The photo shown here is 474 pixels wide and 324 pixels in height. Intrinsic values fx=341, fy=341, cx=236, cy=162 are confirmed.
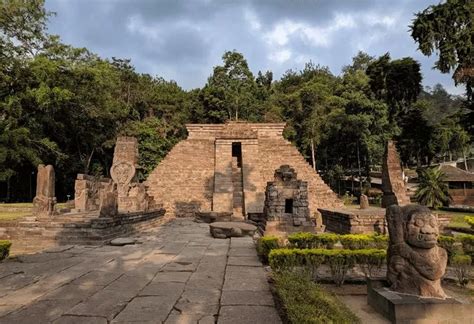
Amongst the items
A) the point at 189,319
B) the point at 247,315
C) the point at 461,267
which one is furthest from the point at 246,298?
the point at 461,267

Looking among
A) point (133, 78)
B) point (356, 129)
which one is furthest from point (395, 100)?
point (133, 78)

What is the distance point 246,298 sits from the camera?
4586 mm

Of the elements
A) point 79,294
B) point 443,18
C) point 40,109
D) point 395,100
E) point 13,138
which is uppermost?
point 443,18

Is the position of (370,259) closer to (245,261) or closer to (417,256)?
(417,256)

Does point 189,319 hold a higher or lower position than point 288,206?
lower

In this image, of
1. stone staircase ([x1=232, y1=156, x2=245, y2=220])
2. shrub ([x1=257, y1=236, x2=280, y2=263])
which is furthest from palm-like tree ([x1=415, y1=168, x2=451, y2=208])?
shrub ([x1=257, y1=236, x2=280, y2=263])

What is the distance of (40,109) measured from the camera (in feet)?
83.5

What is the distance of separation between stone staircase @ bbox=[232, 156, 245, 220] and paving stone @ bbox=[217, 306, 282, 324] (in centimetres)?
1287

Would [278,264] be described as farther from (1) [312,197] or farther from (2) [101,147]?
(2) [101,147]

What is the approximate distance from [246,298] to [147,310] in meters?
1.30

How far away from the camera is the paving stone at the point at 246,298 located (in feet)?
14.4

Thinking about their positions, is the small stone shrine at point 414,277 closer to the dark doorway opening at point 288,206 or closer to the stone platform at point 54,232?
the dark doorway opening at point 288,206

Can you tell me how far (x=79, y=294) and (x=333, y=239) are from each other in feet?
16.3

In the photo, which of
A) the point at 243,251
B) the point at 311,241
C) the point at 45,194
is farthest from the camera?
the point at 45,194
